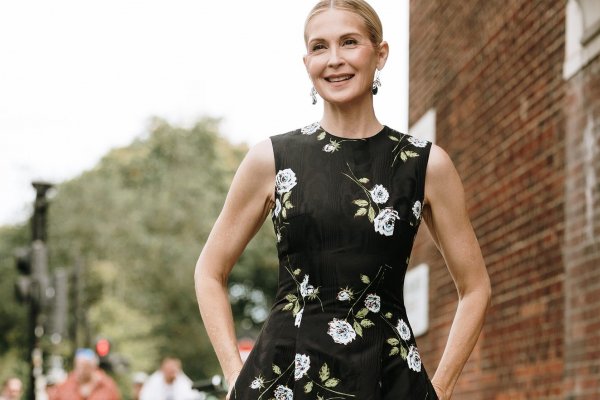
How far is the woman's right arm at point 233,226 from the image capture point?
3.64 metres

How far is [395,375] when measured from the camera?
134 inches

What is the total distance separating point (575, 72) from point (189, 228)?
5233cm

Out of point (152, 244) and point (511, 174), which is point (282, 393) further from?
point (152, 244)

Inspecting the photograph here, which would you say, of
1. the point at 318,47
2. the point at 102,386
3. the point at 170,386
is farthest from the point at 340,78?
the point at 102,386

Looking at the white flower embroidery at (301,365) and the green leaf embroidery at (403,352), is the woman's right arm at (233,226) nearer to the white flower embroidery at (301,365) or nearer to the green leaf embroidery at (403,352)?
the white flower embroidery at (301,365)

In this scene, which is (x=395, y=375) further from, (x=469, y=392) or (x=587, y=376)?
(x=469, y=392)

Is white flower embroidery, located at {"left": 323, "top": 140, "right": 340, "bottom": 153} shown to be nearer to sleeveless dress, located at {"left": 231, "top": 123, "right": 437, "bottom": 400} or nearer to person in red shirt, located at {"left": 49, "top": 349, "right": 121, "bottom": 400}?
sleeveless dress, located at {"left": 231, "top": 123, "right": 437, "bottom": 400}

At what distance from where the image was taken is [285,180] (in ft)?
11.8

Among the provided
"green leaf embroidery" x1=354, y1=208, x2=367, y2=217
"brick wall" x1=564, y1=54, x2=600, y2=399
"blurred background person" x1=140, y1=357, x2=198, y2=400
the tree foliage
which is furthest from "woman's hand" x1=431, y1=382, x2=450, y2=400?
the tree foliage

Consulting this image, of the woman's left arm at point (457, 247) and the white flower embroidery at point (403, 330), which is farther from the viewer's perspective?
the woman's left arm at point (457, 247)

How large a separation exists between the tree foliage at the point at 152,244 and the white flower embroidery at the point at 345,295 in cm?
4999

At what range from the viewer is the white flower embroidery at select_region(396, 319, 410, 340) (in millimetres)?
3475

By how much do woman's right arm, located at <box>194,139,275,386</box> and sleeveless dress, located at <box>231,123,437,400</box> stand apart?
2.3 inches

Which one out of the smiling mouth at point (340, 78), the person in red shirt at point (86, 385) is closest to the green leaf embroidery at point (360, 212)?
the smiling mouth at point (340, 78)
